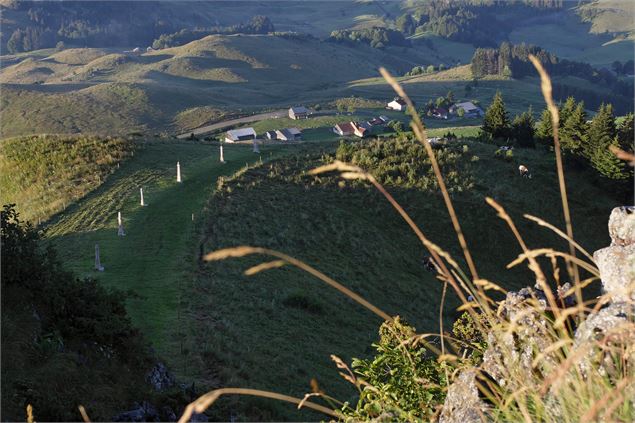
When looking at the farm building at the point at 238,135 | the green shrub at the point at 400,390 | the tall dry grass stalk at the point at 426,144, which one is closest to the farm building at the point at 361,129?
the farm building at the point at 238,135

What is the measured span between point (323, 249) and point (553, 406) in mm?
26675

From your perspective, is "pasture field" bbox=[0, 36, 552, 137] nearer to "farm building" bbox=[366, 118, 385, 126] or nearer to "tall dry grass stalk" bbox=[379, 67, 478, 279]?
"farm building" bbox=[366, 118, 385, 126]

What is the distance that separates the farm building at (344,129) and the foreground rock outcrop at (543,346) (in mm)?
104363

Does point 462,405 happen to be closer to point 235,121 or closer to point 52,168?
point 52,168

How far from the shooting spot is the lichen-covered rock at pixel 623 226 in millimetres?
10367

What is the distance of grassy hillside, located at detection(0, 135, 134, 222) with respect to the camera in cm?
3138

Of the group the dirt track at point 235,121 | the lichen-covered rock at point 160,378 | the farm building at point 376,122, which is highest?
the lichen-covered rock at point 160,378

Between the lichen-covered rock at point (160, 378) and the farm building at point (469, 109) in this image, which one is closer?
the lichen-covered rock at point (160, 378)

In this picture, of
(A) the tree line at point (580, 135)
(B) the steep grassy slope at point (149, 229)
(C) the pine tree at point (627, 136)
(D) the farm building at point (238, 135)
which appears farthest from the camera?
(D) the farm building at point (238, 135)

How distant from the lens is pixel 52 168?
35.7 metres

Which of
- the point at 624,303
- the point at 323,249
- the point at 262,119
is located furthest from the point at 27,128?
the point at 624,303

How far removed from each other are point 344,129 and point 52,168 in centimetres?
8091

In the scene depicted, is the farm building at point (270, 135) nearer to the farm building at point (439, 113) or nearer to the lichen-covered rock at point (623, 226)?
the farm building at point (439, 113)

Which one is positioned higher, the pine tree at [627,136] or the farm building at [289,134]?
the pine tree at [627,136]
